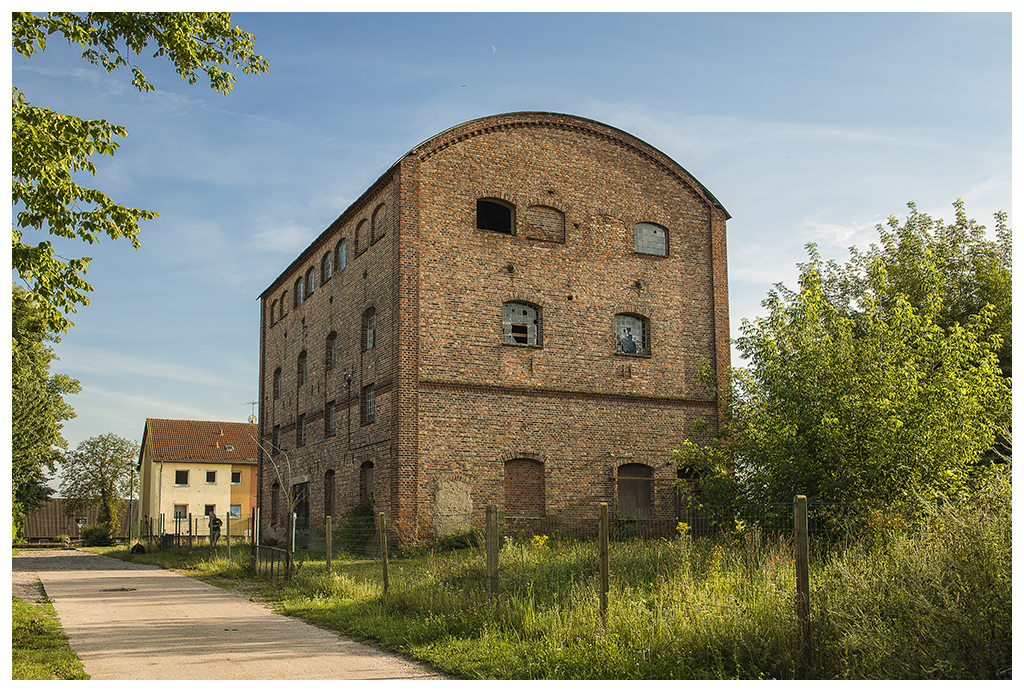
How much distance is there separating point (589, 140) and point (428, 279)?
7060 mm

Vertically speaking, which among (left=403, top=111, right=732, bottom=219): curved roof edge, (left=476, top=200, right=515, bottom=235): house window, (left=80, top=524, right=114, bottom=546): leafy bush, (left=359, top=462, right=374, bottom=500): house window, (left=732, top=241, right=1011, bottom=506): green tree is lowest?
(left=80, top=524, right=114, bottom=546): leafy bush

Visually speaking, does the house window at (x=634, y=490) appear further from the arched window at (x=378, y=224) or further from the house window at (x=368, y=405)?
the arched window at (x=378, y=224)

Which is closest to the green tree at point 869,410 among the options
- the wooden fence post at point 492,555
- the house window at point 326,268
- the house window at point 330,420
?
the wooden fence post at point 492,555

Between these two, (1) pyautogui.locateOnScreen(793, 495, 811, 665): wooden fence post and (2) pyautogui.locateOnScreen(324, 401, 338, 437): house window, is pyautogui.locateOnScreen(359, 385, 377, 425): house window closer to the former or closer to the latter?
(2) pyautogui.locateOnScreen(324, 401, 338, 437): house window

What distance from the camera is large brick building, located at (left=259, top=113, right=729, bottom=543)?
22.8 m

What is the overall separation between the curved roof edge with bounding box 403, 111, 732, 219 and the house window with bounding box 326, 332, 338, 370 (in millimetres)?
7828

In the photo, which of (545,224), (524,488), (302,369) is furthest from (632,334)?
(302,369)

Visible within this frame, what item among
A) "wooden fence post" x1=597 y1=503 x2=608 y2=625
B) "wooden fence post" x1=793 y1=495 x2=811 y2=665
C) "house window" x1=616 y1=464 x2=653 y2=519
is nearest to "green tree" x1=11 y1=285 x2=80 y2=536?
"house window" x1=616 y1=464 x2=653 y2=519

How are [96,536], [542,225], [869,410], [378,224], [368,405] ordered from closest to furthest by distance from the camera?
[869,410], [542,225], [368,405], [378,224], [96,536]

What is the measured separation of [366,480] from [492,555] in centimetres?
1571

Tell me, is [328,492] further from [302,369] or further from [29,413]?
[29,413]

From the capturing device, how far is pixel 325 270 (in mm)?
30469

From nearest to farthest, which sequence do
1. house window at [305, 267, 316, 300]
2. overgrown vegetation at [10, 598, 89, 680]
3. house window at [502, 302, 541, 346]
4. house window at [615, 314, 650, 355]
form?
overgrown vegetation at [10, 598, 89, 680]
house window at [502, 302, 541, 346]
house window at [615, 314, 650, 355]
house window at [305, 267, 316, 300]
